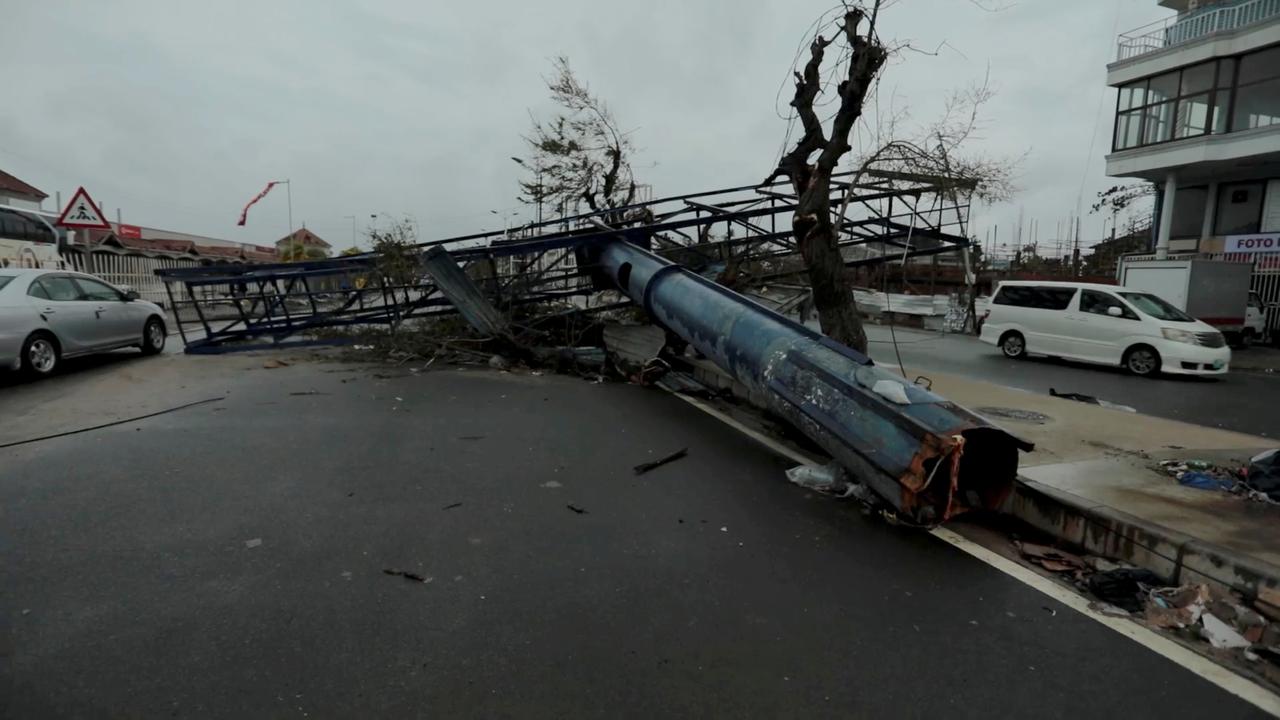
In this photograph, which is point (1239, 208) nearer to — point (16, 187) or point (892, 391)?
point (892, 391)

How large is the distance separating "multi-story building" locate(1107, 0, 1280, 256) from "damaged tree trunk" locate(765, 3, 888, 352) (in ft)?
69.9

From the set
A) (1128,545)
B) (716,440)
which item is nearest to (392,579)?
(716,440)

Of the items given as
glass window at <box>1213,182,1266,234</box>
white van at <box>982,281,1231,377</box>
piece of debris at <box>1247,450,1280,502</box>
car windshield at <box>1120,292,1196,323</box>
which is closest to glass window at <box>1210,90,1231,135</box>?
glass window at <box>1213,182,1266,234</box>

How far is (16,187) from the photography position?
4134 centimetres

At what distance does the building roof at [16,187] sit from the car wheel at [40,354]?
42.5 m

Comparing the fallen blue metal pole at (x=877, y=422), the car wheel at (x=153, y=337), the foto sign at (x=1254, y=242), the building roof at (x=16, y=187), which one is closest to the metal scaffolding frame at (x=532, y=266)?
the car wheel at (x=153, y=337)

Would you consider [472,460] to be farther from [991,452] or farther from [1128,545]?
[1128,545]

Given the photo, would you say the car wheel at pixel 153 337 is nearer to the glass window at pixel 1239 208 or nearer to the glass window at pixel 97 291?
the glass window at pixel 97 291

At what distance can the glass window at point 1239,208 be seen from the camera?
76.3ft

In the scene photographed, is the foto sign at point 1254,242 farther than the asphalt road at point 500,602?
Yes

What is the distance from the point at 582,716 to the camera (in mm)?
2570

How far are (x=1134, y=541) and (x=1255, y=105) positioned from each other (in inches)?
1035

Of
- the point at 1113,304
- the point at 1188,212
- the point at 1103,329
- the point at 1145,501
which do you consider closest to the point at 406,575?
the point at 1145,501

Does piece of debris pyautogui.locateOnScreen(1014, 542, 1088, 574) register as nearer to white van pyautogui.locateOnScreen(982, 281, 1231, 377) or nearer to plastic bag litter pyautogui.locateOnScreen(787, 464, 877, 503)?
plastic bag litter pyautogui.locateOnScreen(787, 464, 877, 503)
